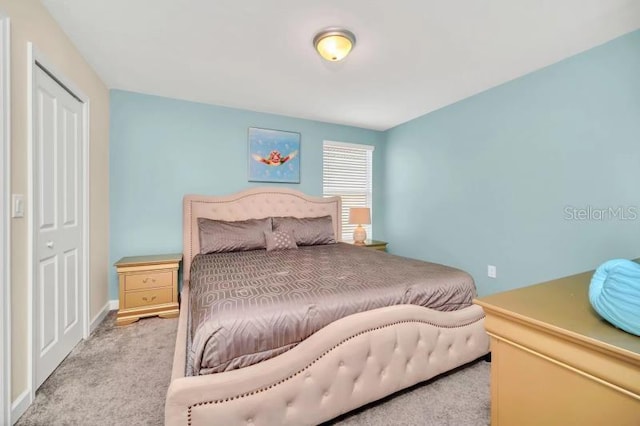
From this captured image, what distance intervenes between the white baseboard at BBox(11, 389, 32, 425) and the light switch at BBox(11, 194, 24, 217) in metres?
0.97

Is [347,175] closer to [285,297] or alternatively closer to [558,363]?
[285,297]

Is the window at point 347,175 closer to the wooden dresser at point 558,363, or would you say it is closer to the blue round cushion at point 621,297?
the wooden dresser at point 558,363

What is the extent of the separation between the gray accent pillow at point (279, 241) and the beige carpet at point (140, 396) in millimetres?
1272

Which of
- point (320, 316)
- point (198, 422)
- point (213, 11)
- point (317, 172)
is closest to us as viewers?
point (198, 422)

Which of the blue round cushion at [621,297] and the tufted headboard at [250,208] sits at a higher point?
the tufted headboard at [250,208]

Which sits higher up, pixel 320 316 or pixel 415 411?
pixel 320 316

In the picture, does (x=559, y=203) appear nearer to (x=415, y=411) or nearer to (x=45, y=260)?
(x=415, y=411)

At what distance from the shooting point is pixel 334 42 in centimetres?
195

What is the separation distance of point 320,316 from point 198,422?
65 centimetres

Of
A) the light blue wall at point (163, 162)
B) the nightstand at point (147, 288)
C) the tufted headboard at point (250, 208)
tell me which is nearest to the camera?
the nightstand at point (147, 288)

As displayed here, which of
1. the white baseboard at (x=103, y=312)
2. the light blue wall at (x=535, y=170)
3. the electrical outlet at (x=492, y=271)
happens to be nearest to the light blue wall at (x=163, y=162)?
the white baseboard at (x=103, y=312)

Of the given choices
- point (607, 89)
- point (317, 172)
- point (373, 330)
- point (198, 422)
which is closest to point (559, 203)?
point (607, 89)

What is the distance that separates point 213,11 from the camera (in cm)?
175

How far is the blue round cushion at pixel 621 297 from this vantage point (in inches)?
24.1
